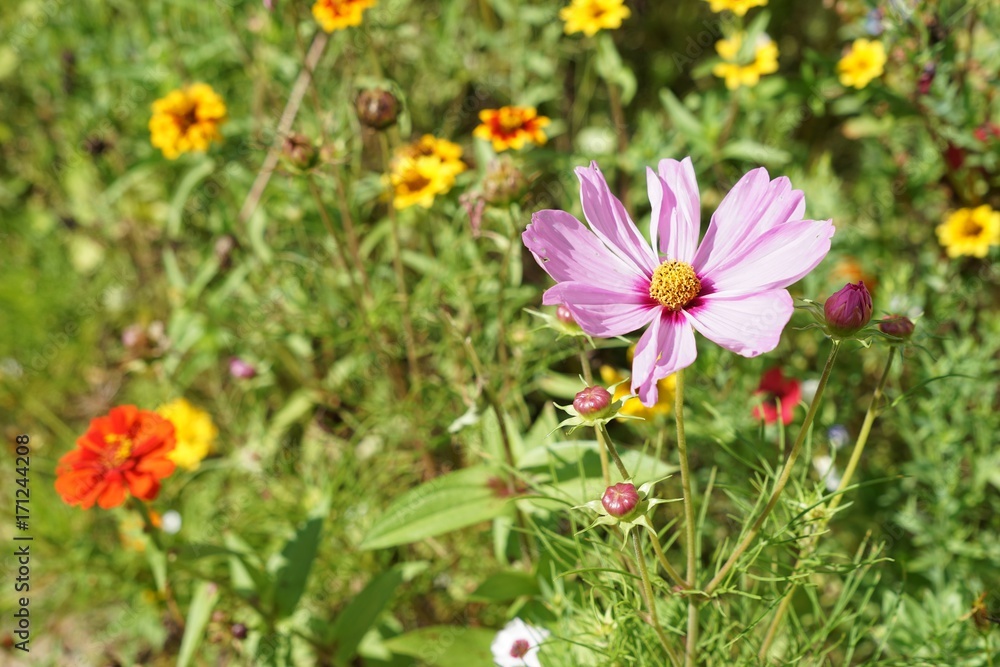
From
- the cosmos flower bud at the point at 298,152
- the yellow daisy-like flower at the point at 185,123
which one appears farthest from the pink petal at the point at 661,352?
the yellow daisy-like flower at the point at 185,123

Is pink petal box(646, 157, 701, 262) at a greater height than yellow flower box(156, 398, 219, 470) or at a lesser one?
greater

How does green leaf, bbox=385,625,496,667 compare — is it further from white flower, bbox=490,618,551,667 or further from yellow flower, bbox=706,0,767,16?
yellow flower, bbox=706,0,767,16

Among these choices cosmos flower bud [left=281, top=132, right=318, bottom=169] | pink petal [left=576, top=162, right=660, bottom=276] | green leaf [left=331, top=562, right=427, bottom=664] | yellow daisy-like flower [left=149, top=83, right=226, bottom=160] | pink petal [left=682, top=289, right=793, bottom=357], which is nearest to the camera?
pink petal [left=682, top=289, right=793, bottom=357]

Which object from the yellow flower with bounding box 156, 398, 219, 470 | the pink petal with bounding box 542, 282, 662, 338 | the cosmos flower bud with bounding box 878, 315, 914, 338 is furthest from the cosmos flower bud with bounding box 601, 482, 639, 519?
the yellow flower with bounding box 156, 398, 219, 470

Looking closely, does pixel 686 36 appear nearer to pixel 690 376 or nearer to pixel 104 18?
pixel 690 376

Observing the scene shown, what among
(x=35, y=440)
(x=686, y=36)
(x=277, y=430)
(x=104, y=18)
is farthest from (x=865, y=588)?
(x=104, y=18)

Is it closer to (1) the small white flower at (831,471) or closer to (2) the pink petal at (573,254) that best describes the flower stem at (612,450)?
(2) the pink petal at (573,254)

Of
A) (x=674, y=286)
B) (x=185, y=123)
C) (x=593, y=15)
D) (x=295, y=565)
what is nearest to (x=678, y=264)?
(x=674, y=286)

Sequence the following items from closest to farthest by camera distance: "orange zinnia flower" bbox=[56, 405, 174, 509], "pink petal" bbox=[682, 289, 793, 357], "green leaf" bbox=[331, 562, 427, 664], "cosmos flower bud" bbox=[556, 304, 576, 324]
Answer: "pink petal" bbox=[682, 289, 793, 357], "cosmos flower bud" bbox=[556, 304, 576, 324], "orange zinnia flower" bbox=[56, 405, 174, 509], "green leaf" bbox=[331, 562, 427, 664]

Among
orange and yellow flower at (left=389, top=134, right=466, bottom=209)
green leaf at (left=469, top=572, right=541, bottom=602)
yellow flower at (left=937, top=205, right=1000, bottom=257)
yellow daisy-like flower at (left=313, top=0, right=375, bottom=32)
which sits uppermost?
yellow daisy-like flower at (left=313, top=0, right=375, bottom=32)
